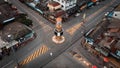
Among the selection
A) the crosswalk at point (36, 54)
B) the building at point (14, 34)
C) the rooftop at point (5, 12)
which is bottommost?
the crosswalk at point (36, 54)

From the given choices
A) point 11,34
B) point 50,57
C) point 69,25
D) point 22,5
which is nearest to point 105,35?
point 69,25

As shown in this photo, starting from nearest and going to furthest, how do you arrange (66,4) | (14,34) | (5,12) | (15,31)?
(14,34), (15,31), (5,12), (66,4)

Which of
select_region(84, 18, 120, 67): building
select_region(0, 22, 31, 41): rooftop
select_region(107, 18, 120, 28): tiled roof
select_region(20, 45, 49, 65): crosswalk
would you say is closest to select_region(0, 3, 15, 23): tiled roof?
select_region(0, 22, 31, 41): rooftop

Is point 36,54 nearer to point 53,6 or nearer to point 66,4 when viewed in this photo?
point 53,6

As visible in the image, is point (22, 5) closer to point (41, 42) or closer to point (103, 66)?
point (41, 42)

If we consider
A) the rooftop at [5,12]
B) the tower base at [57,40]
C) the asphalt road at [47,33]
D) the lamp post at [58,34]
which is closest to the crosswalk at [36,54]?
the asphalt road at [47,33]

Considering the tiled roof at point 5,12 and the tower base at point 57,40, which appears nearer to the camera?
the tower base at point 57,40

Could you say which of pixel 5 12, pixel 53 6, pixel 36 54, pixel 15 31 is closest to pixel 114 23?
pixel 53 6

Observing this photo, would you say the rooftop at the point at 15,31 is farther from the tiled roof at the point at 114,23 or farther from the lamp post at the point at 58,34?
the tiled roof at the point at 114,23
